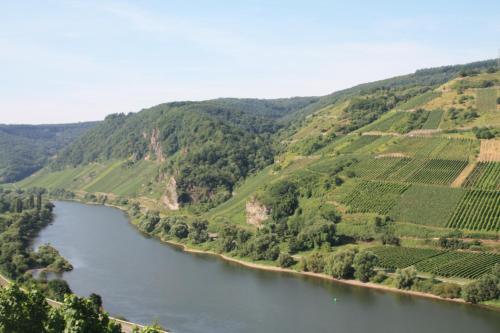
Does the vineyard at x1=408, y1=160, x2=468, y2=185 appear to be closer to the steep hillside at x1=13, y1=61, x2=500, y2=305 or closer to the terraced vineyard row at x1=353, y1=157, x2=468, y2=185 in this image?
the terraced vineyard row at x1=353, y1=157, x2=468, y2=185

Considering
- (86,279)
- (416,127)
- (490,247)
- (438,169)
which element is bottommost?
(86,279)

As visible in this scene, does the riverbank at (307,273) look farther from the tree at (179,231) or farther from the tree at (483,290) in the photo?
the tree at (179,231)

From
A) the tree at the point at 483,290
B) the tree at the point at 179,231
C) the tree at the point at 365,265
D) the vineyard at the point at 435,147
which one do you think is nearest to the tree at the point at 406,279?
the tree at the point at 365,265

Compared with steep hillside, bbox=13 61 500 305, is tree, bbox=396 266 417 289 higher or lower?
lower

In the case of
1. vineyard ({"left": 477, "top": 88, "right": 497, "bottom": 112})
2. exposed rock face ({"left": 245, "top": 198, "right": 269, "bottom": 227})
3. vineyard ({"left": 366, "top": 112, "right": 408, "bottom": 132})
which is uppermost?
vineyard ({"left": 477, "top": 88, "right": 497, "bottom": 112})

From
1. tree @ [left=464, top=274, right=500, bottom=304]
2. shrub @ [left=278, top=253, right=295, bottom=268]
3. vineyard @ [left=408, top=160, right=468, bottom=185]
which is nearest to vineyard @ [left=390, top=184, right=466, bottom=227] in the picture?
vineyard @ [left=408, top=160, right=468, bottom=185]

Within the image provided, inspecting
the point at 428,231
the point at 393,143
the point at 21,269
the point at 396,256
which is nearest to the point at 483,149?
the point at 393,143

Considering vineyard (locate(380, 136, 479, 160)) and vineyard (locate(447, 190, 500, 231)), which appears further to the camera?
vineyard (locate(380, 136, 479, 160))

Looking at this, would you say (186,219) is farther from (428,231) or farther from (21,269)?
(428,231)
